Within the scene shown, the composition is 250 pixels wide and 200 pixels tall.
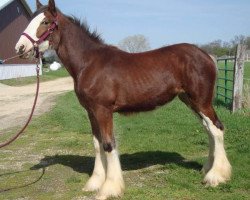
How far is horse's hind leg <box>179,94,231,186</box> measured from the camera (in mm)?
5555

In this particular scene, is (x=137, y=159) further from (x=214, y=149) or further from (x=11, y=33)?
(x=11, y=33)

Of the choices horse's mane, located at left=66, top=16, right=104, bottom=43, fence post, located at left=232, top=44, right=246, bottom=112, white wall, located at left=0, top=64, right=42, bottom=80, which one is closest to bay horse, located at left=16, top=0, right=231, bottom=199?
horse's mane, located at left=66, top=16, right=104, bottom=43

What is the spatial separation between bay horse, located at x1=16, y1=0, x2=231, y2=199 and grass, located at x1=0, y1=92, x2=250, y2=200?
0.33 m

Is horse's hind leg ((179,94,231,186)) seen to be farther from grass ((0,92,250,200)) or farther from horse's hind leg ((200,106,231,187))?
grass ((0,92,250,200))

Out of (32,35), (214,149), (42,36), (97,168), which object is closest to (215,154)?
(214,149)

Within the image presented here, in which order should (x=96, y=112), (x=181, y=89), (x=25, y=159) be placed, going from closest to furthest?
1. (x=96, y=112)
2. (x=181, y=89)
3. (x=25, y=159)

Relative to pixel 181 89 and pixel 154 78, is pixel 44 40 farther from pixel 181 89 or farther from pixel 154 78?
pixel 181 89

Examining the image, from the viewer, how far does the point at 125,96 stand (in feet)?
18.1

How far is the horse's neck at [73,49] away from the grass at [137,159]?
118 centimetres

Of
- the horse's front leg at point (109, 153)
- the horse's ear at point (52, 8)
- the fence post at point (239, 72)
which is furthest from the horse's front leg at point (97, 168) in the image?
the fence post at point (239, 72)

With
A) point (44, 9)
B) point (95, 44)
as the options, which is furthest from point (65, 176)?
point (44, 9)

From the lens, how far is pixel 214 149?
Result: 5.79 meters

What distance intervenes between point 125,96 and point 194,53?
1.19m

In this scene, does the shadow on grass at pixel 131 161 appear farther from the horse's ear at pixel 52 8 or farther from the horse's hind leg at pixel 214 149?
the horse's ear at pixel 52 8
